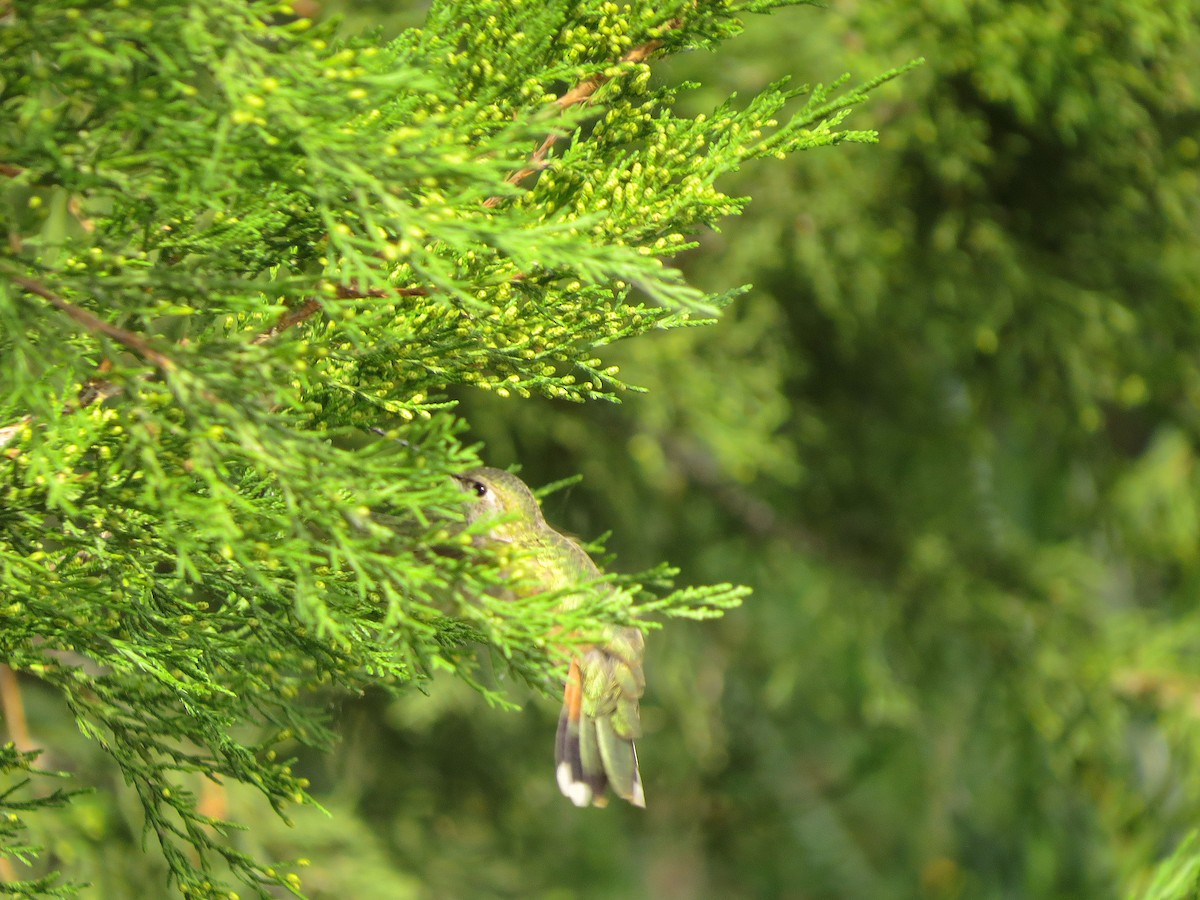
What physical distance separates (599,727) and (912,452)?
132 inches

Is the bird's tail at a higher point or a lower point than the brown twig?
higher

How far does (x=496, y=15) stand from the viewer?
5.02 ft

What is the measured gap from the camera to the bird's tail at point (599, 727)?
1857 millimetres

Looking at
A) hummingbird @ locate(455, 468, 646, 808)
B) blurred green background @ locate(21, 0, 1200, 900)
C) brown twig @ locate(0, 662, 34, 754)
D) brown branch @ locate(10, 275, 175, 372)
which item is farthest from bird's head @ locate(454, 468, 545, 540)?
brown twig @ locate(0, 662, 34, 754)

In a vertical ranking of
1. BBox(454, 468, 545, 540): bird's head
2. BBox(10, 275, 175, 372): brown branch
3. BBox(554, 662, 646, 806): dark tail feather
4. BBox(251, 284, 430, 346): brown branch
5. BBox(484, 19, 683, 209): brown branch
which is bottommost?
BBox(554, 662, 646, 806): dark tail feather

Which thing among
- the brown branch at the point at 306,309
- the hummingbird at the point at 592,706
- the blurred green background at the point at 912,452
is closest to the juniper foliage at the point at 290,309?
the brown branch at the point at 306,309

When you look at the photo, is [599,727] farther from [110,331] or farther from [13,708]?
[13,708]

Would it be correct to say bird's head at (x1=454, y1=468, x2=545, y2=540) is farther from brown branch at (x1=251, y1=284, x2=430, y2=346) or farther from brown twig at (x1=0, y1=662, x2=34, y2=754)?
brown twig at (x1=0, y1=662, x2=34, y2=754)

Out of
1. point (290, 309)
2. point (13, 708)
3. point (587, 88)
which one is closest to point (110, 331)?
point (290, 309)

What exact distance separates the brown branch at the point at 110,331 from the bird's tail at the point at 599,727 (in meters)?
0.84

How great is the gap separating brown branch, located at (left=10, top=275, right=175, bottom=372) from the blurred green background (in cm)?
217

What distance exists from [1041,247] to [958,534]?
122cm

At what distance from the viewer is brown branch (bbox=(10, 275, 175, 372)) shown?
122 centimetres

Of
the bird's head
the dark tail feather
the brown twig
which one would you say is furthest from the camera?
the brown twig
